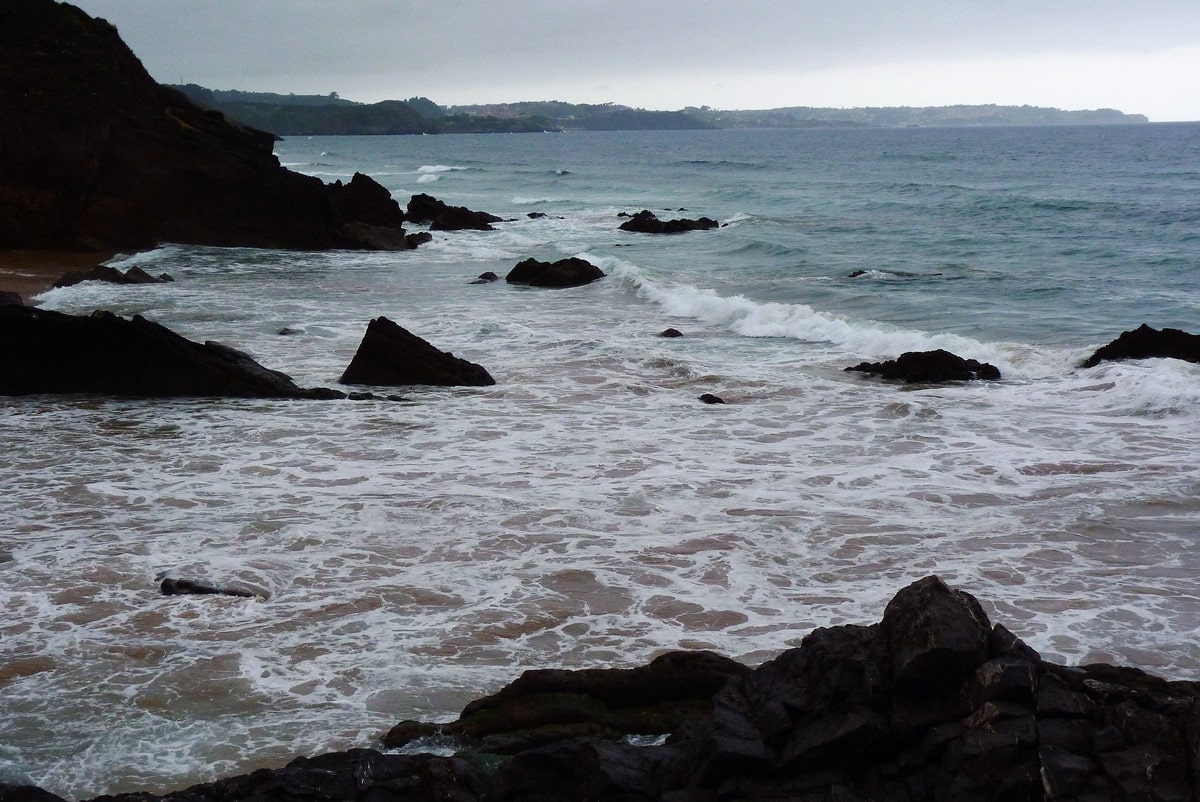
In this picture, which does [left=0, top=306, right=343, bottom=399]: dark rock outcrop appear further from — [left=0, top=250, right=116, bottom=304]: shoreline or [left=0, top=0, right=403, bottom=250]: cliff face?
[left=0, top=0, right=403, bottom=250]: cliff face

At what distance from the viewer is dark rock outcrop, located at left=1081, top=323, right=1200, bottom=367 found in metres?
15.4

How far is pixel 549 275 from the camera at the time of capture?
26797 mm

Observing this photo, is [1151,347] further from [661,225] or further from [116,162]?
[661,225]

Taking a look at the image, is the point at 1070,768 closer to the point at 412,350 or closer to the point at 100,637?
the point at 100,637

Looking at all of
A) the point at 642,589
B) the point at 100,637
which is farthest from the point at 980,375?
the point at 100,637

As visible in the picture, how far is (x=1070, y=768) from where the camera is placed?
4.59 m

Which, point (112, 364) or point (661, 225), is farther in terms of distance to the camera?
point (661, 225)

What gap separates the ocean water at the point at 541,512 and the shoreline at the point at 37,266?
173cm

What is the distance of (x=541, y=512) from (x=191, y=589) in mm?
3089

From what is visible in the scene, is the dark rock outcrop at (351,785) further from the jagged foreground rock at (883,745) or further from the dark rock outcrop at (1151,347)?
the dark rock outcrop at (1151,347)

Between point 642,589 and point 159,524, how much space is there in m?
4.16

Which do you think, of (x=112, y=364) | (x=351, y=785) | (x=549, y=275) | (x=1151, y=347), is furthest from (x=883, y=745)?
(x=549, y=275)

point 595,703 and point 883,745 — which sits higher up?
point 883,745

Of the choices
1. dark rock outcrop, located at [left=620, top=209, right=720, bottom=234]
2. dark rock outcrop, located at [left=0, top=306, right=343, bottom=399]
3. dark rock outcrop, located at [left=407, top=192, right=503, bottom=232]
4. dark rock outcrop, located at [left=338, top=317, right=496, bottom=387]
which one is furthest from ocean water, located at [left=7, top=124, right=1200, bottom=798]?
dark rock outcrop, located at [left=407, top=192, right=503, bottom=232]
